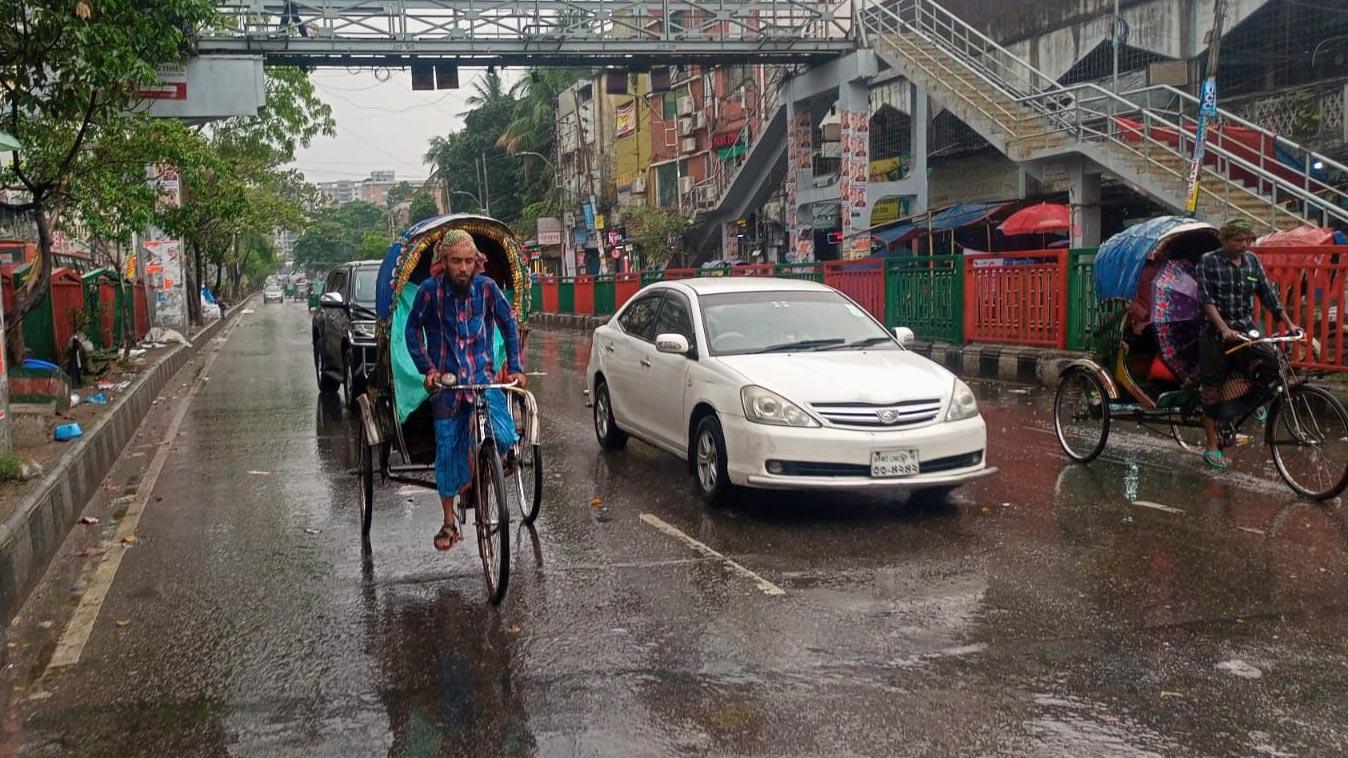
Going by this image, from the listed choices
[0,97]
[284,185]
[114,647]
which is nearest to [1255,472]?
[114,647]

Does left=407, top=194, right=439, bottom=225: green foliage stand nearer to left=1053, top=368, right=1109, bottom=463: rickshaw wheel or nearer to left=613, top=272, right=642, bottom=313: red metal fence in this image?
left=613, top=272, right=642, bottom=313: red metal fence

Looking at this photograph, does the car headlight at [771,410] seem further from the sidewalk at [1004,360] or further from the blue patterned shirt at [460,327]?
the sidewalk at [1004,360]

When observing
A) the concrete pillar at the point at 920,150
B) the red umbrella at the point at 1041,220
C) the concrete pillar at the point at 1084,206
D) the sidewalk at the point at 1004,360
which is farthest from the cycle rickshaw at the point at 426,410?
the concrete pillar at the point at 920,150

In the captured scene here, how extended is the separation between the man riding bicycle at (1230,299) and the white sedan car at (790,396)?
5.30ft

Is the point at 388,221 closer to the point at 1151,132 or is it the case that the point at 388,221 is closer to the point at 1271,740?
the point at 1151,132

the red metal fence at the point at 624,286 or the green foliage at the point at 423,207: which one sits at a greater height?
the green foliage at the point at 423,207

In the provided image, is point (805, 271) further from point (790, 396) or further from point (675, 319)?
point (790, 396)

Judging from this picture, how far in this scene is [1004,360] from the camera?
1577 cm

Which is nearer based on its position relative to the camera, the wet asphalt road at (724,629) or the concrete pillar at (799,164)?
the wet asphalt road at (724,629)

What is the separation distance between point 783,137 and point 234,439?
21835 millimetres

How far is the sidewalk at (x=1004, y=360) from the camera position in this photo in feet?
48.6

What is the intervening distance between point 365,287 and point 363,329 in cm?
137

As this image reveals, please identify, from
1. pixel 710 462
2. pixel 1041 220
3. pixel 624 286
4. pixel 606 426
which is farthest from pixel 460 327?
pixel 624 286

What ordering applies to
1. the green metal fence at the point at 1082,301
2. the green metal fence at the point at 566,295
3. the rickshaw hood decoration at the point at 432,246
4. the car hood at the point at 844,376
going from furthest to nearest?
1. the green metal fence at the point at 566,295
2. the green metal fence at the point at 1082,301
3. the car hood at the point at 844,376
4. the rickshaw hood decoration at the point at 432,246
